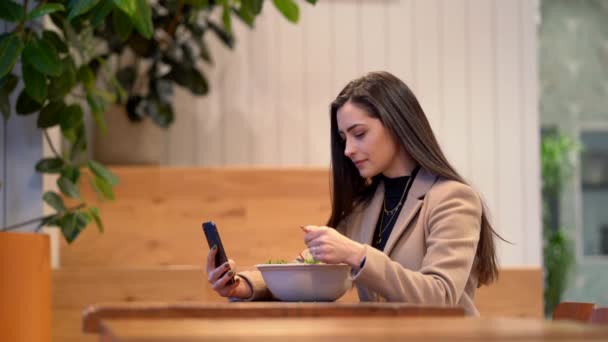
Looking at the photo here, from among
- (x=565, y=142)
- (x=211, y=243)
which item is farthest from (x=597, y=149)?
(x=211, y=243)

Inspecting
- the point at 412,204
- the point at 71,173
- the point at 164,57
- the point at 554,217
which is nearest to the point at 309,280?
the point at 412,204

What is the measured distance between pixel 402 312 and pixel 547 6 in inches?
294

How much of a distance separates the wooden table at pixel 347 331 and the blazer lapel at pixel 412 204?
90 centimetres

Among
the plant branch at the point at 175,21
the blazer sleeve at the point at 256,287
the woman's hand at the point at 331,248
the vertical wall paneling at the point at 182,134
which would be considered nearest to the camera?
the woman's hand at the point at 331,248

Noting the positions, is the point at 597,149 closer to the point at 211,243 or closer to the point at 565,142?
the point at 565,142

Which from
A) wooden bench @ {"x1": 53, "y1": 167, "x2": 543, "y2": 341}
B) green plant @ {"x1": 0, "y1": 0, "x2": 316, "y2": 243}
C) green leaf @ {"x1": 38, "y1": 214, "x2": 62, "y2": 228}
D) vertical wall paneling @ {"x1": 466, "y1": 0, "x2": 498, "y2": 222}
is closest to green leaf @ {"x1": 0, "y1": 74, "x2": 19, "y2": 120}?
green plant @ {"x1": 0, "y1": 0, "x2": 316, "y2": 243}

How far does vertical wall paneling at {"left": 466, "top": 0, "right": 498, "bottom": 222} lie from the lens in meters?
4.94

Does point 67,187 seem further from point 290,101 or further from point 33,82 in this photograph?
point 290,101

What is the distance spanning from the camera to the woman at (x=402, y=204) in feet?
6.56

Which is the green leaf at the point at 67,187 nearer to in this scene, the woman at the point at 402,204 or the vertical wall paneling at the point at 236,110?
the woman at the point at 402,204

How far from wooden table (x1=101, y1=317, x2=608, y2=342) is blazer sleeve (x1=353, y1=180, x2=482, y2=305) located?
1.80ft

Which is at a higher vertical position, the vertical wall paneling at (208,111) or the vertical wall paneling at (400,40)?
the vertical wall paneling at (400,40)

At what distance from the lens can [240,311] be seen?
151cm

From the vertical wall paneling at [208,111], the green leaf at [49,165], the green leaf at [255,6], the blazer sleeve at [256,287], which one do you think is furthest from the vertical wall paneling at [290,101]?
the blazer sleeve at [256,287]
